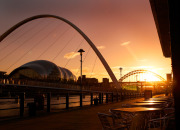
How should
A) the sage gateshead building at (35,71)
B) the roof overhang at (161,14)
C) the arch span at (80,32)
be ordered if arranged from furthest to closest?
the sage gateshead building at (35,71)
the arch span at (80,32)
the roof overhang at (161,14)

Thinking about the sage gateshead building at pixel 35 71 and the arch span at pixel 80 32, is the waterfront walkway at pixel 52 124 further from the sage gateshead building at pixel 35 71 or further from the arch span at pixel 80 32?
the sage gateshead building at pixel 35 71

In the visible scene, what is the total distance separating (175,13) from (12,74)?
104 meters

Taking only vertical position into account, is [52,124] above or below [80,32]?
below

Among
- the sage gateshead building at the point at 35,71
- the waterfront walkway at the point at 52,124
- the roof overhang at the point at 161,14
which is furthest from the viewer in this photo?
the sage gateshead building at the point at 35,71

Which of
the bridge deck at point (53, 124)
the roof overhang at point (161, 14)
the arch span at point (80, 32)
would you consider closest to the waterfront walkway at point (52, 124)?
the bridge deck at point (53, 124)

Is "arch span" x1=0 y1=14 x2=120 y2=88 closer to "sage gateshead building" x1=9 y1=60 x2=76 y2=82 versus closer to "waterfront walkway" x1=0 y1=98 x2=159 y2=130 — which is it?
"waterfront walkway" x1=0 y1=98 x2=159 y2=130

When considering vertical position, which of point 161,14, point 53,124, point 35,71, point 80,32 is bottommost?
point 53,124

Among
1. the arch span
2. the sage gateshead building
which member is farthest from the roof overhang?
the sage gateshead building

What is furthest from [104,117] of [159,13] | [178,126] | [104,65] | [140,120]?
[104,65]

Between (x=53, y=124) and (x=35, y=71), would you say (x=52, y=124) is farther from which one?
(x=35, y=71)

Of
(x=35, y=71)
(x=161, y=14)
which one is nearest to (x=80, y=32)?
(x=161, y=14)

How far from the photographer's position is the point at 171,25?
2564 mm

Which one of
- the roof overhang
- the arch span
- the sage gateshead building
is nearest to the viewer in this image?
the roof overhang

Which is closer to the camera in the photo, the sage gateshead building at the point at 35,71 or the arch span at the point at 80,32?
the arch span at the point at 80,32
